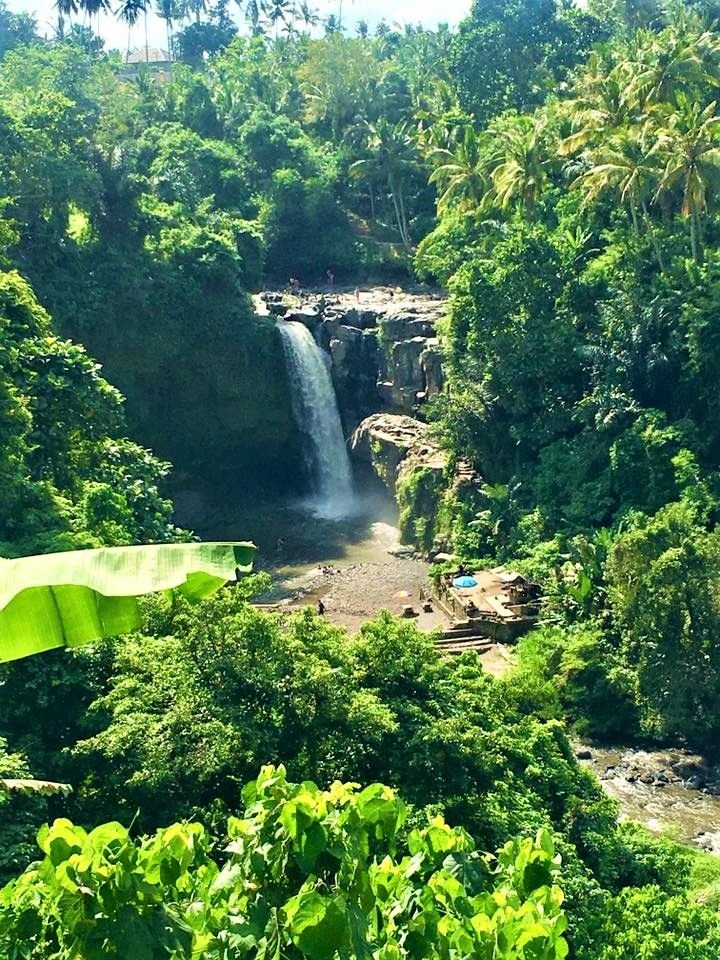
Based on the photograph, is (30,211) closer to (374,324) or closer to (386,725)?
(374,324)

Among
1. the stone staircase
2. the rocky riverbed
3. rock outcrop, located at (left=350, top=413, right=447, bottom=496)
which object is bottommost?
the rocky riverbed

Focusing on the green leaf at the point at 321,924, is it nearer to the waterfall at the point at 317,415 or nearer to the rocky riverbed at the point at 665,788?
the rocky riverbed at the point at 665,788

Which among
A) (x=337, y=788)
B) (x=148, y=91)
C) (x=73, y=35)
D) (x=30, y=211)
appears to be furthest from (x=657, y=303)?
(x=73, y=35)

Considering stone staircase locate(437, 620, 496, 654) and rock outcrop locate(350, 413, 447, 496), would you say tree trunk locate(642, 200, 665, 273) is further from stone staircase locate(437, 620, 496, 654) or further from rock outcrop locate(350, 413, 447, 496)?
stone staircase locate(437, 620, 496, 654)

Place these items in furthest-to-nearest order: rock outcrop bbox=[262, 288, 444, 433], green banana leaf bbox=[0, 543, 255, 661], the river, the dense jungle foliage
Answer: rock outcrop bbox=[262, 288, 444, 433] → the river → the dense jungle foliage → green banana leaf bbox=[0, 543, 255, 661]

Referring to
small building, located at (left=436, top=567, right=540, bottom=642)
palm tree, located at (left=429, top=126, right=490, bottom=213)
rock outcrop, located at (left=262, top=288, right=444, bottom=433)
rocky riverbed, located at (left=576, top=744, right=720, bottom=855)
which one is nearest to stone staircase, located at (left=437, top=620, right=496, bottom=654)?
small building, located at (left=436, top=567, right=540, bottom=642)

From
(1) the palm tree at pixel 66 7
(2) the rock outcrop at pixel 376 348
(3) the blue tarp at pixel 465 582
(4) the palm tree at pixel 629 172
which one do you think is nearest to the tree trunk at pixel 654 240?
(4) the palm tree at pixel 629 172

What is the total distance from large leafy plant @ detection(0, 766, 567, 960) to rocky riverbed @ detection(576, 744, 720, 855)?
46.2 ft

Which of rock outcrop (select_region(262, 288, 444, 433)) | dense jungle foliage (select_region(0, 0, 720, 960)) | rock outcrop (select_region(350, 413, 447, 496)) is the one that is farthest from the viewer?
rock outcrop (select_region(262, 288, 444, 433))

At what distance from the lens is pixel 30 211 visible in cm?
3681

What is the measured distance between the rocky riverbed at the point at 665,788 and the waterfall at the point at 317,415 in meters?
20.2

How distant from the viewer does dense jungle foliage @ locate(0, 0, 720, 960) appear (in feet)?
22.4

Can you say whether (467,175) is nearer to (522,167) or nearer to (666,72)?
(522,167)

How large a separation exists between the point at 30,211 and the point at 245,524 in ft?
41.6
